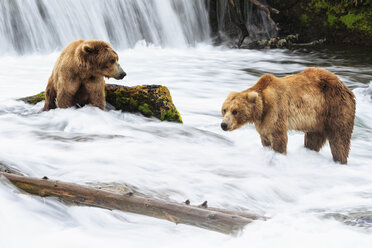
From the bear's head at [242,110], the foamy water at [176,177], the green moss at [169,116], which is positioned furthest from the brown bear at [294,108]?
the green moss at [169,116]

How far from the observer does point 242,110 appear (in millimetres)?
4395

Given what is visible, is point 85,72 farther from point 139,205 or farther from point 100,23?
point 100,23

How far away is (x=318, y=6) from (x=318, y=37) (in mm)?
952

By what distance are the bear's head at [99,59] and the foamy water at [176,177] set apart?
1.76 feet

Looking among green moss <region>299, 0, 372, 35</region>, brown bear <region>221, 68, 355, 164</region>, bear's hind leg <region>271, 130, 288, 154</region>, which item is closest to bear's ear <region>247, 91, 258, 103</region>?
brown bear <region>221, 68, 355, 164</region>

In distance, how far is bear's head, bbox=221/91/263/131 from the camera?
4387mm

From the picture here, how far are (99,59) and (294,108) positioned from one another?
2385mm

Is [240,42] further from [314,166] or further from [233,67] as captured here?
[314,166]

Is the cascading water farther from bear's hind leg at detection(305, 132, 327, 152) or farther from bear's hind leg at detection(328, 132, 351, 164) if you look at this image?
bear's hind leg at detection(328, 132, 351, 164)

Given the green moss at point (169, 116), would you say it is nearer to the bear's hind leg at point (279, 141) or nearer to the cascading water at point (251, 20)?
the bear's hind leg at point (279, 141)

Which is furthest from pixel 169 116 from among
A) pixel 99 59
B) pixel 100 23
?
pixel 100 23

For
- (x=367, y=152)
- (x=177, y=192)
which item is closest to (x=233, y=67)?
(x=367, y=152)

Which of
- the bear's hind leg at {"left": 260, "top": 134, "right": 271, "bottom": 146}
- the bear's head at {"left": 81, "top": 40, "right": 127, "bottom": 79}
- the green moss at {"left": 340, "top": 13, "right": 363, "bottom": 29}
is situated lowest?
the green moss at {"left": 340, "top": 13, "right": 363, "bottom": 29}

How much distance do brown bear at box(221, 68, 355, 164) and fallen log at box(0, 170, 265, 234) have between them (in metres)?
1.47
